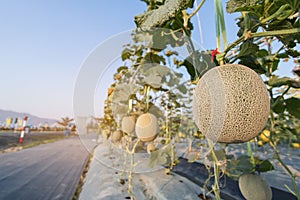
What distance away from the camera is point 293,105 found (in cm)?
63

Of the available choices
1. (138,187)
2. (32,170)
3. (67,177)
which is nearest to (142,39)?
(138,187)

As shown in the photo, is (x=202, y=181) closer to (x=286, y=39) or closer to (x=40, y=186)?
(x=286, y=39)

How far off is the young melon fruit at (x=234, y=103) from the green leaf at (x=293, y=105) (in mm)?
378

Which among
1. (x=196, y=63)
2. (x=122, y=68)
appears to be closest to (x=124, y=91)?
(x=122, y=68)

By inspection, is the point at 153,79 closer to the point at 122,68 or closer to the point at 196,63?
the point at 196,63

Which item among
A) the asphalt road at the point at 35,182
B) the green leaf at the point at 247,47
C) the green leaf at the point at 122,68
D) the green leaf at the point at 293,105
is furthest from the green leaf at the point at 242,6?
the asphalt road at the point at 35,182

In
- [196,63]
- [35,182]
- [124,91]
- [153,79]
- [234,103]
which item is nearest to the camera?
[234,103]

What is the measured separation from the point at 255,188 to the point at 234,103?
1.56ft

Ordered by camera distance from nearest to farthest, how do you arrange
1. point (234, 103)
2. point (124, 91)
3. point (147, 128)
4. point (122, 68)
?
point (234, 103) < point (147, 128) < point (124, 91) < point (122, 68)

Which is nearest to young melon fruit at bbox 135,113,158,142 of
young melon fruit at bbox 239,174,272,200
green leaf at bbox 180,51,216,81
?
green leaf at bbox 180,51,216,81

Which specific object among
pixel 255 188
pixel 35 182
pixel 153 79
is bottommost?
pixel 35 182

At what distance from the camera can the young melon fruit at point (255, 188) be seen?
601 mm

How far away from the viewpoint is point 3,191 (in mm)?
2125

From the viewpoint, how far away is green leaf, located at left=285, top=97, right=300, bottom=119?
2.03 ft
